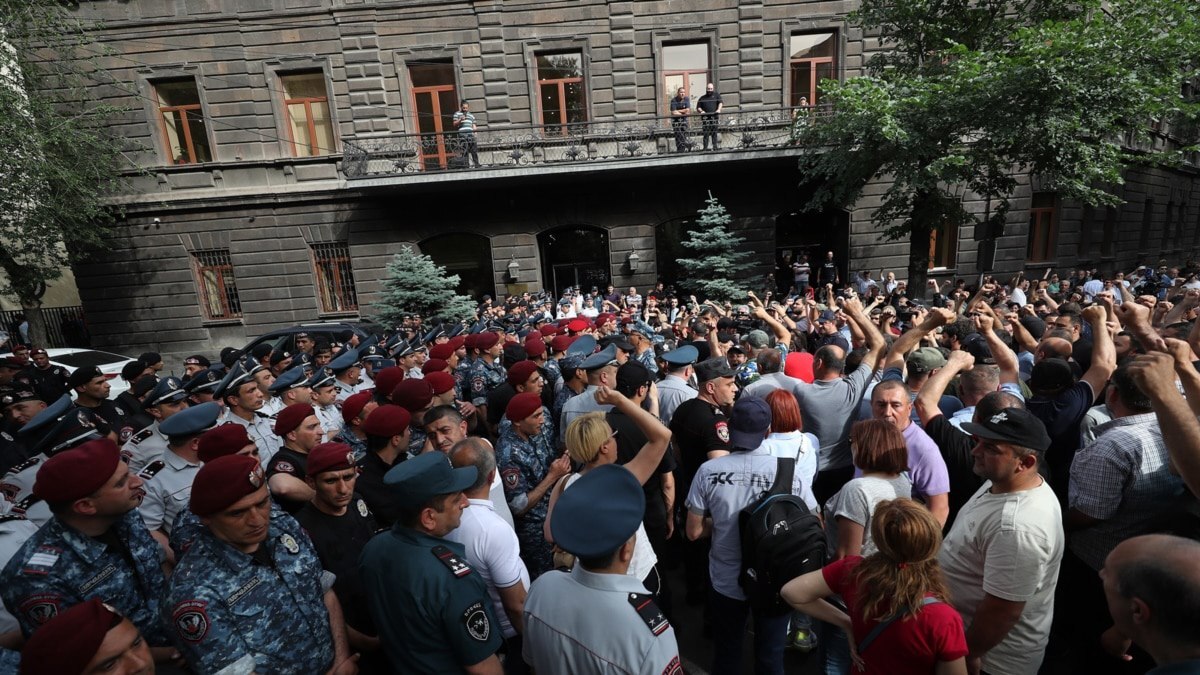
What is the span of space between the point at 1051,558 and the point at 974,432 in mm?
546

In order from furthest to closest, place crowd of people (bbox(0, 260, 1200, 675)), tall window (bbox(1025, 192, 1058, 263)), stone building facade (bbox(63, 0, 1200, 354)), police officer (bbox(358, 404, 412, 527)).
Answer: tall window (bbox(1025, 192, 1058, 263)) < stone building facade (bbox(63, 0, 1200, 354)) < police officer (bbox(358, 404, 412, 527)) < crowd of people (bbox(0, 260, 1200, 675))

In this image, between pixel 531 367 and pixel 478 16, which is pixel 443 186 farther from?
pixel 531 367

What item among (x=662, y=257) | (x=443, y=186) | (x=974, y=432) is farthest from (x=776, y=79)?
(x=974, y=432)

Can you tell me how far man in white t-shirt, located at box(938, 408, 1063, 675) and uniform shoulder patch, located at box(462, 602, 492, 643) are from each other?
2019 mm

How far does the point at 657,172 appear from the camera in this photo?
602 inches

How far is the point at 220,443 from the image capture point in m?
2.76

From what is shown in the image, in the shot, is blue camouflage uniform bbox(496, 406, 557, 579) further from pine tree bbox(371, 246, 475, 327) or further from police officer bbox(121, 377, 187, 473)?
pine tree bbox(371, 246, 475, 327)

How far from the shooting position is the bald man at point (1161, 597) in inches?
53.4

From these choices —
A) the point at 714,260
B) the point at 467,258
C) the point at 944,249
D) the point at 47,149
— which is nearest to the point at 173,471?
the point at 714,260

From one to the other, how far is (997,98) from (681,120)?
23.8 ft

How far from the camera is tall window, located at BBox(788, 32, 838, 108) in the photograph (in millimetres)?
15203

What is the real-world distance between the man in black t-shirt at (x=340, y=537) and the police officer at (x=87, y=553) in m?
0.66

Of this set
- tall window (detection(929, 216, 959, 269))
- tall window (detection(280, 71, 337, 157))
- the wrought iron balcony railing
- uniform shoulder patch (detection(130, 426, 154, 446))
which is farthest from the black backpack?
tall window (detection(929, 216, 959, 269))

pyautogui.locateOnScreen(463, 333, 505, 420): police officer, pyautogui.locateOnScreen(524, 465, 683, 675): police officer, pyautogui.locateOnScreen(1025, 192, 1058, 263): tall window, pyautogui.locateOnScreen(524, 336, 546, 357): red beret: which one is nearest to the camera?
pyautogui.locateOnScreen(524, 465, 683, 675): police officer
